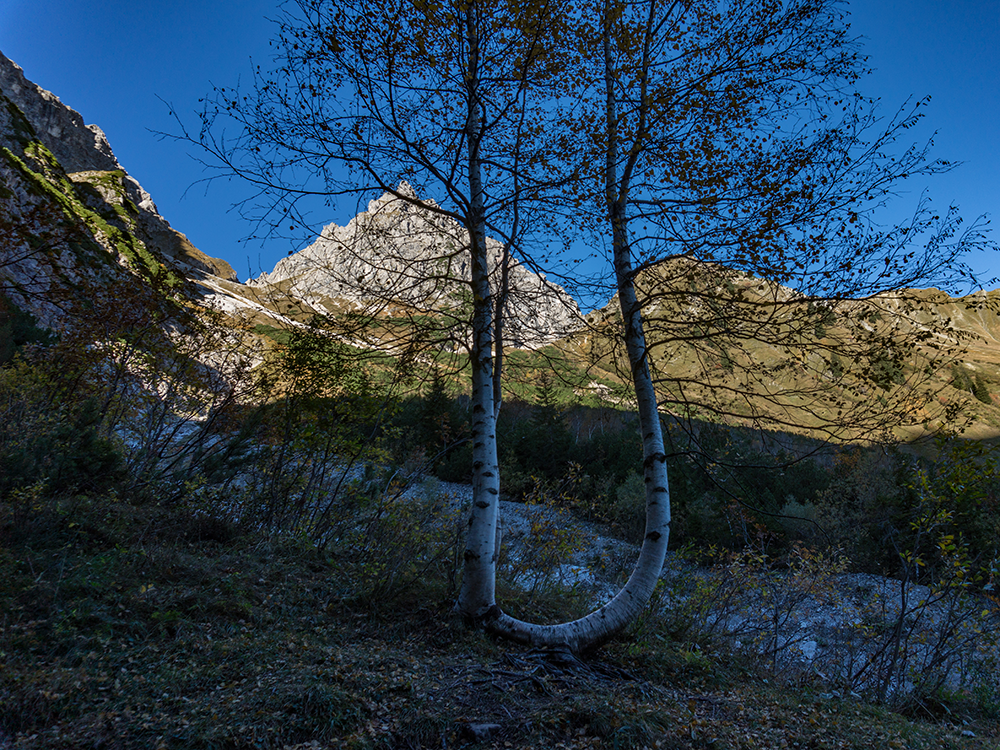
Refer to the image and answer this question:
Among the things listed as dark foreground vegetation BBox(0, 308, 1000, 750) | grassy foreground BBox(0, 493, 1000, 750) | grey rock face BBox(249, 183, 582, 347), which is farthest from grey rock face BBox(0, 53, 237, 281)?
grassy foreground BBox(0, 493, 1000, 750)

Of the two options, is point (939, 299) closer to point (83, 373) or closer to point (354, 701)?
point (354, 701)

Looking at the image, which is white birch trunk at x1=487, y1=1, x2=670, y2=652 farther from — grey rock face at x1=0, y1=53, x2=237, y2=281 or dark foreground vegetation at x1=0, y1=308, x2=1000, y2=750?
grey rock face at x1=0, y1=53, x2=237, y2=281

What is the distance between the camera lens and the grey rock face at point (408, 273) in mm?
4828

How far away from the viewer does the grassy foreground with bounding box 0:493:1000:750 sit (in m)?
2.55

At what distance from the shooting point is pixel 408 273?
5121 mm

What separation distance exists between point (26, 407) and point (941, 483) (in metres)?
11.7

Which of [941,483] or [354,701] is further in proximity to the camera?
[941,483]

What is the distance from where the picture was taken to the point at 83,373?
7.66 metres

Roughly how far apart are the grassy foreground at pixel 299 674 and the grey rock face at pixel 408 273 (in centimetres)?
298

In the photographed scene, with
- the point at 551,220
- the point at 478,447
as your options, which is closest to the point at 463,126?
the point at 551,220

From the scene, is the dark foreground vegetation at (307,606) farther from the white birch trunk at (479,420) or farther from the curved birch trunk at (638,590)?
the white birch trunk at (479,420)

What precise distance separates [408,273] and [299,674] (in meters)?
3.77

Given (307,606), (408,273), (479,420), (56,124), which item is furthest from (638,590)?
(56,124)

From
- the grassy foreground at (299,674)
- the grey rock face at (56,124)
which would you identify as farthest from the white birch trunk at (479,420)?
the grey rock face at (56,124)
